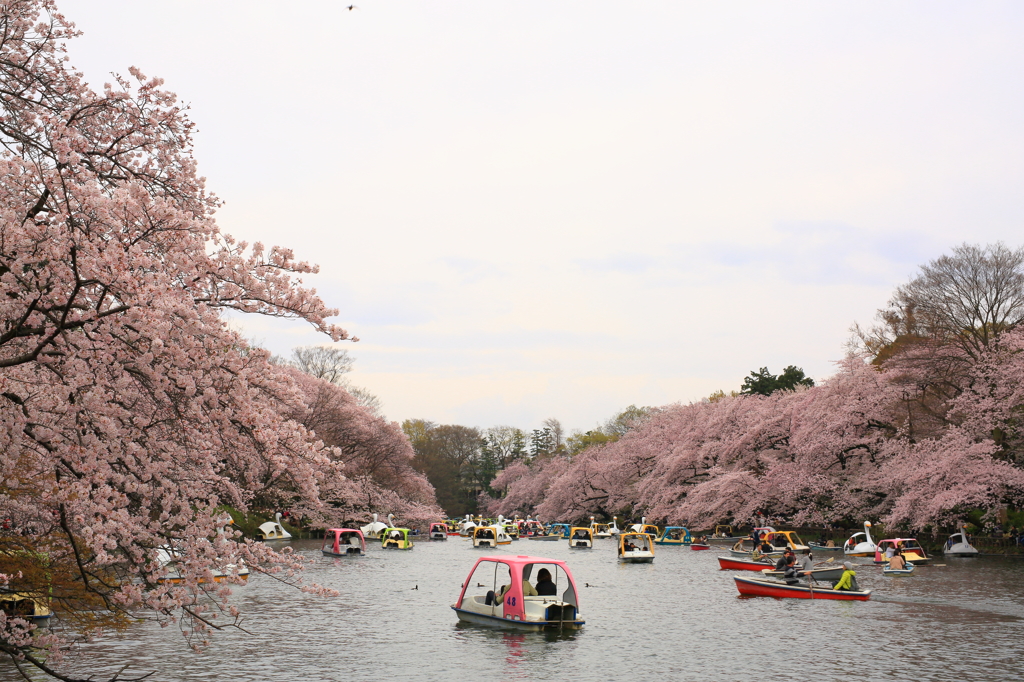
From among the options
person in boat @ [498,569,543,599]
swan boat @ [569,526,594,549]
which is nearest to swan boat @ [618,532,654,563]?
swan boat @ [569,526,594,549]

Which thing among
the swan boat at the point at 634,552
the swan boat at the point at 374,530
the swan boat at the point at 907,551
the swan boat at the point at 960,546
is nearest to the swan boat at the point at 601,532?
the swan boat at the point at 374,530

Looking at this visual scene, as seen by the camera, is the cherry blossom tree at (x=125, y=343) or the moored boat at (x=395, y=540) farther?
the moored boat at (x=395, y=540)

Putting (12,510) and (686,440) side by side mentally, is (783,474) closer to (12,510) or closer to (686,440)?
(686,440)

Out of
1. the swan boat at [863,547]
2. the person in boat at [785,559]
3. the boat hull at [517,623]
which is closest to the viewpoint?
the boat hull at [517,623]

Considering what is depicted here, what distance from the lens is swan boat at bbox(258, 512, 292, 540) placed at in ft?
192

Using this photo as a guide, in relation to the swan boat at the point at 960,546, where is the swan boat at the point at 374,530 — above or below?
below

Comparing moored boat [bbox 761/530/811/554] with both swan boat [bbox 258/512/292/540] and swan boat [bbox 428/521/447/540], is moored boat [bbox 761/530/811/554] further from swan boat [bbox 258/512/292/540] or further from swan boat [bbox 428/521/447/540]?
swan boat [bbox 258/512/292/540]

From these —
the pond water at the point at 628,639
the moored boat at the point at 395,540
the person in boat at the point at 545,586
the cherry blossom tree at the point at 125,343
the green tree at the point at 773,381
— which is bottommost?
the pond water at the point at 628,639

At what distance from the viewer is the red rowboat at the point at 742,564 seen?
38.2 metres

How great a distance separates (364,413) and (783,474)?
38.9 m

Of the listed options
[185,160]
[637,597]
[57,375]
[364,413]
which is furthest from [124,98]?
[364,413]

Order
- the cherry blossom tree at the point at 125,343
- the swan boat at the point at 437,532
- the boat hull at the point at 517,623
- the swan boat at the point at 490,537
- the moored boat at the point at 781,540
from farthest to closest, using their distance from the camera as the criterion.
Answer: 1. the swan boat at the point at 437,532
2. the swan boat at the point at 490,537
3. the moored boat at the point at 781,540
4. the boat hull at the point at 517,623
5. the cherry blossom tree at the point at 125,343

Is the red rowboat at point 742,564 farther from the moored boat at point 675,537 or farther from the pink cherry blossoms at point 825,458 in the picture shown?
the moored boat at point 675,537

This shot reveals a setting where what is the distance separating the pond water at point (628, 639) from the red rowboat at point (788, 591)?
0.29m
